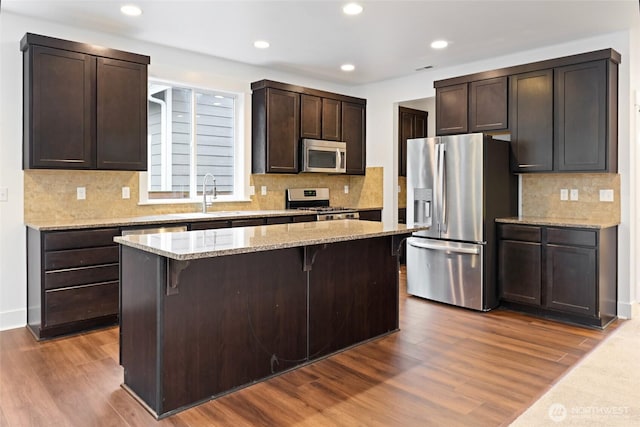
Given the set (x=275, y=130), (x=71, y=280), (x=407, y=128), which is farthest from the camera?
(x=407, y=128)

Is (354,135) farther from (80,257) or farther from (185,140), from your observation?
(80,257)

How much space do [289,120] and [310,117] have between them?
0.35 metres

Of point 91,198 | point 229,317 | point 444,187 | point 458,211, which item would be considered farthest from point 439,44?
point 91,198

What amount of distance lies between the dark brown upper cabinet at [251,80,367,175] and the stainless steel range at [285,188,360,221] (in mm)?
438

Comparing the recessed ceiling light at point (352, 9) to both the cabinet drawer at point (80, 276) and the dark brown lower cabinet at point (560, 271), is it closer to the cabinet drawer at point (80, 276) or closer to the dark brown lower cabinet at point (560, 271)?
the dark brown lower cabinet at point (560, 271)

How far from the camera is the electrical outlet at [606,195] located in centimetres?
434

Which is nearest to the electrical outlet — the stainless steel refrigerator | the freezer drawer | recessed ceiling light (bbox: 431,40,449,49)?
the stainless steel refrigerator

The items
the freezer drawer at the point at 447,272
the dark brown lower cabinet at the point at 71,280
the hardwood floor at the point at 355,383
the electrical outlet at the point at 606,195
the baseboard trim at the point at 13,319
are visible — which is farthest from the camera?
the freezer drawer at the point at 447,272

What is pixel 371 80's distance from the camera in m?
6.48

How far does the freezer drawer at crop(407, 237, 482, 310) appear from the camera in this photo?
4.46 m

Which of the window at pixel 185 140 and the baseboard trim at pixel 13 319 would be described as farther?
the window at pixel 185 140

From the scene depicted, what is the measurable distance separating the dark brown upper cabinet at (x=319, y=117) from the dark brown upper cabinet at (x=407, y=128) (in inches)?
41.8

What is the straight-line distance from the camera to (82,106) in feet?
13.0

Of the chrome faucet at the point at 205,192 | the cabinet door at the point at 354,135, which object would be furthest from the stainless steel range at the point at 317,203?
the chrome faucet at the point at 205,192
